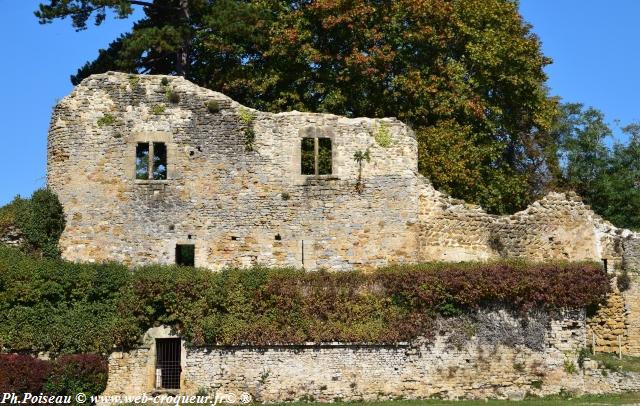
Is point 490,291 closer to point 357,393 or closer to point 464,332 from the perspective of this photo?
point 464,332

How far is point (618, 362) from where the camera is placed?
27.6 m

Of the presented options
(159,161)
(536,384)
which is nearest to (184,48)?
(159,161)

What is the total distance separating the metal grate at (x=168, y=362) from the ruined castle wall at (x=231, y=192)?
10.2 feet

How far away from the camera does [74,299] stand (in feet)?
88.7

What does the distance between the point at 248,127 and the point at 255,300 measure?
5335mm

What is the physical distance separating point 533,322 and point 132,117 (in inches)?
496

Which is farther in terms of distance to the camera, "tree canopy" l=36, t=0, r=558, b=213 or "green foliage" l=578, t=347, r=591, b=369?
"tree canopy" l=36, t=0, r=558, b=213

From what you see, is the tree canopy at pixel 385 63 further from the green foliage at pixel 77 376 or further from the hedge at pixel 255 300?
the green foliage at pixel 77 376

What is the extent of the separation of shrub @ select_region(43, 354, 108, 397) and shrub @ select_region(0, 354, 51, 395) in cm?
22

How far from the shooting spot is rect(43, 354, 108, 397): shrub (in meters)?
24.9

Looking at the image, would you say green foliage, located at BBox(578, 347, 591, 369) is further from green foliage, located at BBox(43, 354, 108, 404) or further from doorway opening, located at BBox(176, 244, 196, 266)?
green foliage, located at BBox(43, 354, 108, 404)

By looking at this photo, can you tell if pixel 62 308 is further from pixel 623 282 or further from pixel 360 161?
pixel 623 282

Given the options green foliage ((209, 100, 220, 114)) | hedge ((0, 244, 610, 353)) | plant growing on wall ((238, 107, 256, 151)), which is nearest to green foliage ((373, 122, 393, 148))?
plant growing on wall ((238, 107, 256, 151))

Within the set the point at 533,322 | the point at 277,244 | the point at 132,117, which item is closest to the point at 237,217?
the point at 277,244
